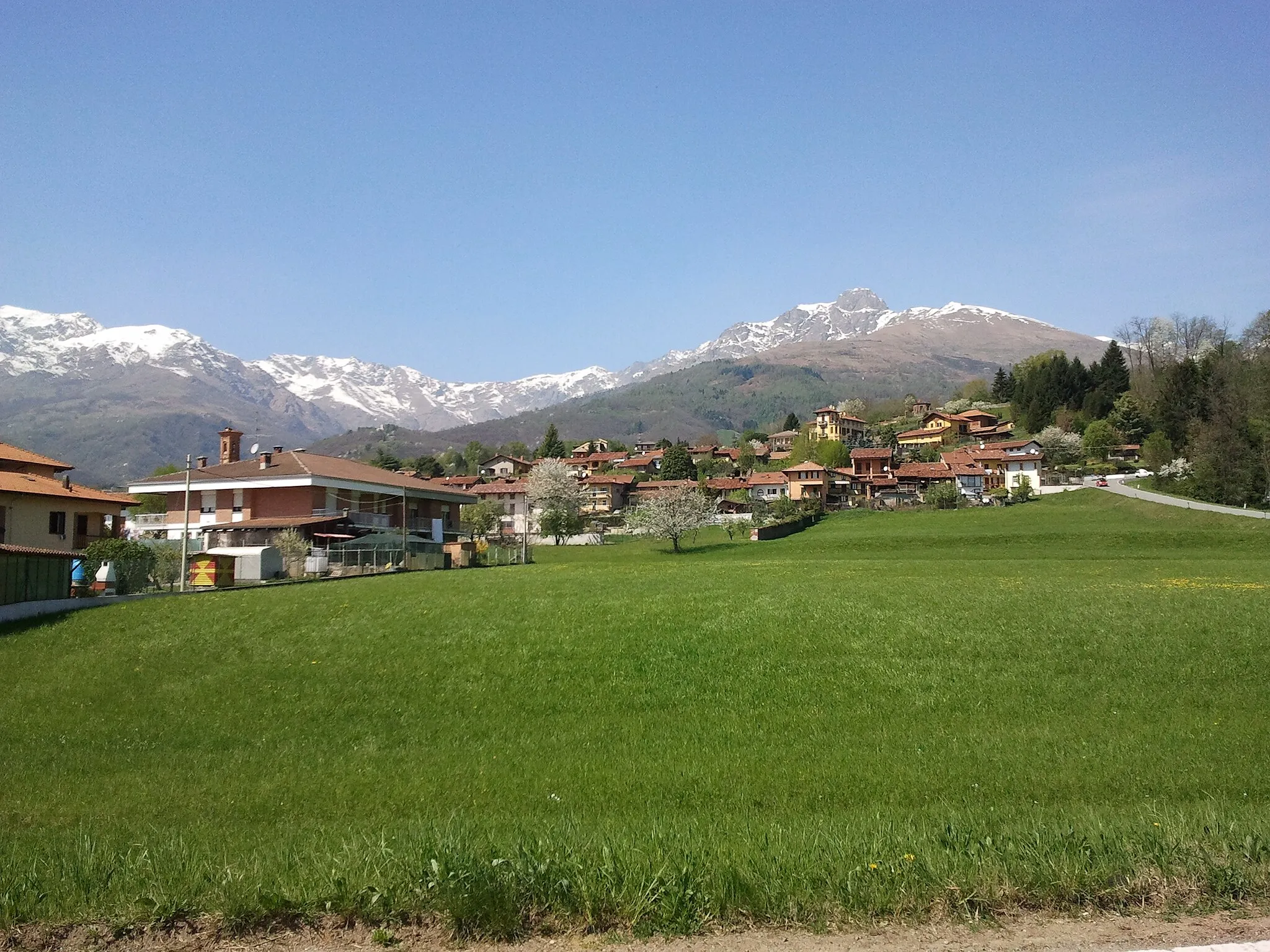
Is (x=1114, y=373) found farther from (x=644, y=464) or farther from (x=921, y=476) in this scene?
(x=644, y=464)

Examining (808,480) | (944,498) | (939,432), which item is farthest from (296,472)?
(939,432)

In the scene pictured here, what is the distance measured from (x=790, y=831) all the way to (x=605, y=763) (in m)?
5.06

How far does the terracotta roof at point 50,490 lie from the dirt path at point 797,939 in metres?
48.5

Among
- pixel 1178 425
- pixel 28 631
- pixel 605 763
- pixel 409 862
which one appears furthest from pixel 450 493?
pixel 1178 425

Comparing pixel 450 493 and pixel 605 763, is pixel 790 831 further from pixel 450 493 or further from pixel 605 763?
pixel 450 493

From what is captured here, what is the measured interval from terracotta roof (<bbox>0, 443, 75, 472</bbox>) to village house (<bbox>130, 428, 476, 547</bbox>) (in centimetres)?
847

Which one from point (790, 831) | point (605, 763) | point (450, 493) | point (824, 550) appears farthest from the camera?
point (450, 493)

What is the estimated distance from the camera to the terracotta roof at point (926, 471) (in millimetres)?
119625

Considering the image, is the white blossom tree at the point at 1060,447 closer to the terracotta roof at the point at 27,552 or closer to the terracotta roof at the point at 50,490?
the terracotta roof at the point at 50,490

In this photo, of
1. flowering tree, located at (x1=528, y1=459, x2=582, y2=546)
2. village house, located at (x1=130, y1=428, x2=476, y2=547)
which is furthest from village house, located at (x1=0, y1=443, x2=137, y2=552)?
flowering tree, located at (x1=528, y1=459, x2=582, y2=546)

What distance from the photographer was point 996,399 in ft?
601

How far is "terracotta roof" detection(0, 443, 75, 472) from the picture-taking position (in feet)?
192

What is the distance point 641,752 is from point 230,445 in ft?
277

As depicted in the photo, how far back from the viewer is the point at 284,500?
66.5 metres
